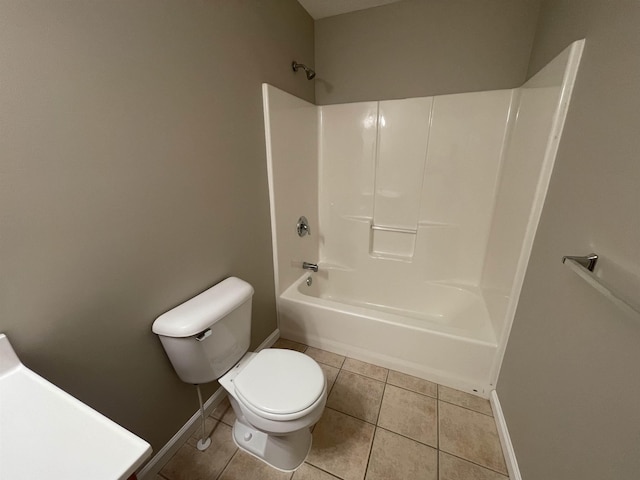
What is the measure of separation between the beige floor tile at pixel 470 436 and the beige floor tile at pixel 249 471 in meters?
0.78

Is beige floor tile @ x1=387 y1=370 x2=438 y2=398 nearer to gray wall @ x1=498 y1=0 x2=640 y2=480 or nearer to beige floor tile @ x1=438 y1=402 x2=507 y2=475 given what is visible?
beige floor tile @ x1=438 y1=402 x2=507 y2=475

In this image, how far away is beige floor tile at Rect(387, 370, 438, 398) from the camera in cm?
153

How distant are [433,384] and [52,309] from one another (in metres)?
1.80

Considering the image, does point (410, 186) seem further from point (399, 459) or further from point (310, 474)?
point (310, 474)

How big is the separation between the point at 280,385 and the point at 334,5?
2.25 m

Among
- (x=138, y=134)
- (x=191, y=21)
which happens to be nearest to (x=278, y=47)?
(x=191, y=21)

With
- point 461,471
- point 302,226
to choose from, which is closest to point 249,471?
point 461,471

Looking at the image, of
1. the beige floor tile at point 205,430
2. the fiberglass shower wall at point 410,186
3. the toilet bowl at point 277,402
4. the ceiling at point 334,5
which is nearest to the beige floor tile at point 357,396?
the toilet bowl at point 277,402

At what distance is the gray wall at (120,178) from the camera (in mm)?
679

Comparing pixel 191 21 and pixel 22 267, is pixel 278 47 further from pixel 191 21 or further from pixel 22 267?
pixel 22 267

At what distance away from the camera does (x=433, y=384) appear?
1.57 meters

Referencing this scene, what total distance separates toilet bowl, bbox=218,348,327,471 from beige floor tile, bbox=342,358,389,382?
50cm

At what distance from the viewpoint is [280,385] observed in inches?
42.0

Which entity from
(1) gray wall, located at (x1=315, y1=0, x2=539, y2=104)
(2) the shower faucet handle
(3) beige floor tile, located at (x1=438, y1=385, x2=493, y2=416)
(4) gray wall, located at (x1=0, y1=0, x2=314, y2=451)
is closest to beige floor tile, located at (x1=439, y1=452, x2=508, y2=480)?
(3) beige floor tile, located at (x1=438, y1=385, x2=493, y2=416)
